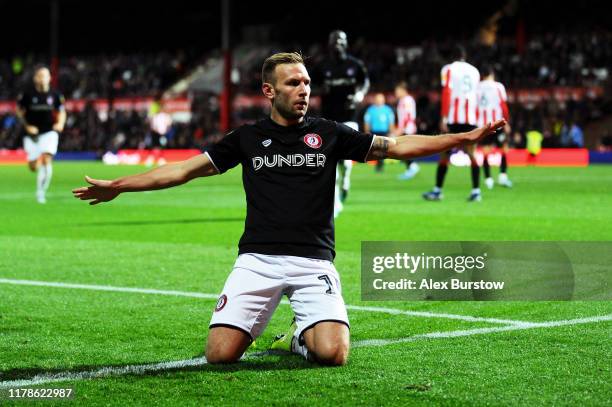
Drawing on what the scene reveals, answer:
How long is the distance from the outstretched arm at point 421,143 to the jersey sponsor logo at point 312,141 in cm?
31

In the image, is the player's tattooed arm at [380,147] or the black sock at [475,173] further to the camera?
the black sock at [475,173]

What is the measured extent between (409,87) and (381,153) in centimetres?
3558

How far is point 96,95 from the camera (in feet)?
175

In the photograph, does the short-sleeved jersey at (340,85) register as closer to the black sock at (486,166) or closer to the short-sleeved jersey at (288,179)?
the black sock at (486,166)

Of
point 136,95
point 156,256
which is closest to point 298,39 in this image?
point 136,95

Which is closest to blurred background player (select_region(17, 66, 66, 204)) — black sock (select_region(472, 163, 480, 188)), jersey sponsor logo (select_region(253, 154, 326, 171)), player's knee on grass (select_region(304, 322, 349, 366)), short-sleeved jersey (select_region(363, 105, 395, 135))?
black sock (select_region(472, 163, 480, 188))

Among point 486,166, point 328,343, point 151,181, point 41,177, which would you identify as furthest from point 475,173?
point 328,343

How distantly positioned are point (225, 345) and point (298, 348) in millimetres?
434

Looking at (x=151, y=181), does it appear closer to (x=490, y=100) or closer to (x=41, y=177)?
(x=41, y=177)

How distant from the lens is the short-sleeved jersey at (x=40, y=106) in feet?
59.9

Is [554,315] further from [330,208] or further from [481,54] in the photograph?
[481,54]

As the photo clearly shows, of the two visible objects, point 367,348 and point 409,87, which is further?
point 409,87

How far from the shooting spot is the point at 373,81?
1676 inches

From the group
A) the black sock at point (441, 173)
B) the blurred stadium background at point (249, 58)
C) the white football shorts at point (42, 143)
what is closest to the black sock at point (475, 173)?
the black sock at point (441, 173)
